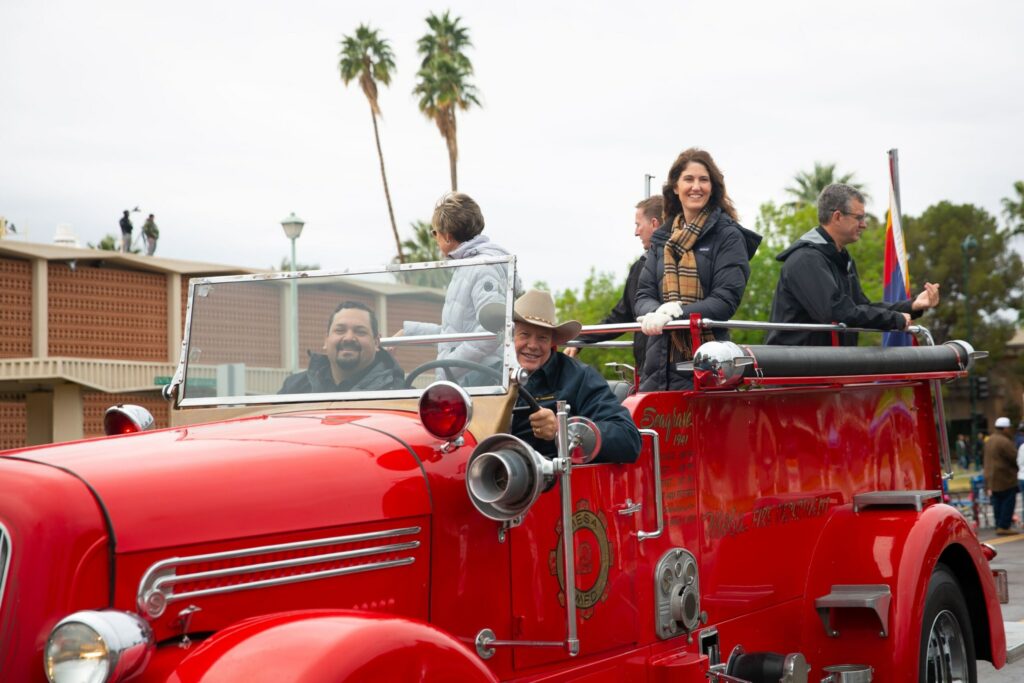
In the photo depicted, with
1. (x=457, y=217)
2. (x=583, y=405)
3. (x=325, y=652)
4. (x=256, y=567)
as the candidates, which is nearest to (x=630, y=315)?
(x=457, y=217)

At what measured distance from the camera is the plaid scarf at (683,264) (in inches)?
217

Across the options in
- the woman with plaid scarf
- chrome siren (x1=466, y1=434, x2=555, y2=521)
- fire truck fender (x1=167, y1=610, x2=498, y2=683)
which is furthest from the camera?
the woman with plaid scarf

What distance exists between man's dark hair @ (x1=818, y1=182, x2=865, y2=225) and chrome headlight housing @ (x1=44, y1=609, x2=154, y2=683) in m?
4.41

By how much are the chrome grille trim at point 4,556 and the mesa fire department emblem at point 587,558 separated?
5.45 feet

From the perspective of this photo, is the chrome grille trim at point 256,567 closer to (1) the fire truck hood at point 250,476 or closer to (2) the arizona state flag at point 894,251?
(1) the fire truck hood at point 250,476

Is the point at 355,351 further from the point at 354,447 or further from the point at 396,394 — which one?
the point at 354,447

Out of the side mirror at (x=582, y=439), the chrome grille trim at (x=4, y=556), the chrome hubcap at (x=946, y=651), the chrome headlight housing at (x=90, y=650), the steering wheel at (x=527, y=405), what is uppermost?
the steering wheel at (x=527, y=405)

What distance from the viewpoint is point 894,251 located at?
7.75 m

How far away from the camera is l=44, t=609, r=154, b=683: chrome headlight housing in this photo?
106 inches

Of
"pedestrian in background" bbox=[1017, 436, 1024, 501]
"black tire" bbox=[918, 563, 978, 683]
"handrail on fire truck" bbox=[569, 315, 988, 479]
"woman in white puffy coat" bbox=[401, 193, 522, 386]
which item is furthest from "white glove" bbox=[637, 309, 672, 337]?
"pedestrian in background" bbox=[1017, 436, 1024, 501]

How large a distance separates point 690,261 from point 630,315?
98 centimetres

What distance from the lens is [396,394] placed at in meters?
4.04

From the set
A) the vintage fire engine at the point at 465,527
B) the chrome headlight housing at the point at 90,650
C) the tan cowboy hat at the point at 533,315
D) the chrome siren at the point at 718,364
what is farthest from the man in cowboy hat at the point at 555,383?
the chrome headlight housing at the point at 90,650

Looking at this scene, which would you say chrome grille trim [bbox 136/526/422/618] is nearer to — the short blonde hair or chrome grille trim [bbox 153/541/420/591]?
chrome grille trim [bbox 153/541/420/591]
